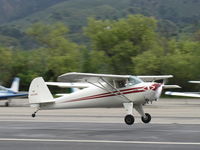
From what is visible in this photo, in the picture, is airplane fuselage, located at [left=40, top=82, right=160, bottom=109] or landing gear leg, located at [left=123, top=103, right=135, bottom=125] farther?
airplane fuselage, located at [left=40, top=82, right=160, bottom=109]

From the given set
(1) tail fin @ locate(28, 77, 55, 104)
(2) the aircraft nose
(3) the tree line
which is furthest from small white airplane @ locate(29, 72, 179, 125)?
(3) the tree line

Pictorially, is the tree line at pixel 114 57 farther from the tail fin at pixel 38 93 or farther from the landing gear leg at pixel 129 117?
the tail fin at pixel 38 93

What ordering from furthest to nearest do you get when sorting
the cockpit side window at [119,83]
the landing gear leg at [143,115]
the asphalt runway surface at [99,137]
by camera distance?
the landing gear leg at [143,115]
the cockpit side window at [119,83]
the asphalt runway surface at [99,137]

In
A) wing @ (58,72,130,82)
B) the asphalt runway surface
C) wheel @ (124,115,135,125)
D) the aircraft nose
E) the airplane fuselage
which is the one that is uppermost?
wing @ (58,72,130,82)

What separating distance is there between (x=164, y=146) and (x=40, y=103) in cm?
774

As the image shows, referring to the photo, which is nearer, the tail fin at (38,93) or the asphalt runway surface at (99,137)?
the asphalt runway surface at (99,137)

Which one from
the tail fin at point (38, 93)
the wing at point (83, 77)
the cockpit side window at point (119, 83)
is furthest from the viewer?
the tail fin at point (38, 93)

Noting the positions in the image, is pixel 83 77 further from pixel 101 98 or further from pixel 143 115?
pixel 143 115

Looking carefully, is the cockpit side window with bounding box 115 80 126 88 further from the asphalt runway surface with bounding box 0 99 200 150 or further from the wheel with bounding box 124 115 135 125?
the asphalt runway surface with bounding box 0 99 200 150

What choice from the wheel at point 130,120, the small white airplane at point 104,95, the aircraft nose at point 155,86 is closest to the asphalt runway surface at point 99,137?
the wheel at point 130,120

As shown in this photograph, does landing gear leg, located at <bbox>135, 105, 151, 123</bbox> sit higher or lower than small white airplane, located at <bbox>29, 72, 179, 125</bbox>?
lower

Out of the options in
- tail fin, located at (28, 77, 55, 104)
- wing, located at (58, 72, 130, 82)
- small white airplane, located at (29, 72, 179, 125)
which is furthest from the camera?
tail fin, located at (28, 77, 55, 104)

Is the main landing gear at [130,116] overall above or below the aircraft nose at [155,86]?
below

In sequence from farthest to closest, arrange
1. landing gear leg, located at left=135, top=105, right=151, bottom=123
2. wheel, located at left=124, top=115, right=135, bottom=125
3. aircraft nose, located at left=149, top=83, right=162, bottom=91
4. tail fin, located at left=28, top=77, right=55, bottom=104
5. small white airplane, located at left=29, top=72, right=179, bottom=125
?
landing gear leg, located at left=135, top=105, right=151, bottom=123
tail fin, located at left=28, top=77, right=55, bottom=104
small white airplane, located at left=29, top=72, right=179, bottom=125
wheel, located at left=124, top=115, right=135, bottom=125
aircraft nose, located at left=149, top=83, right=162, bottom=91
